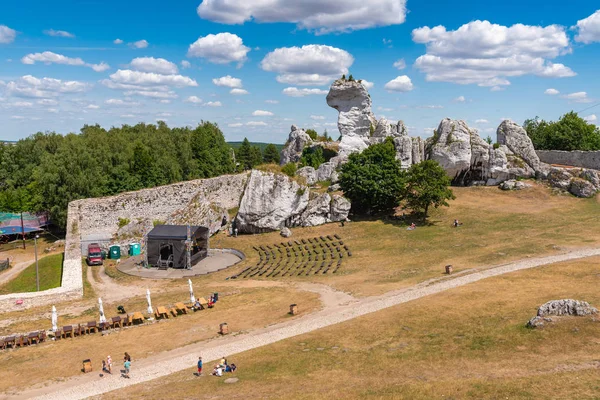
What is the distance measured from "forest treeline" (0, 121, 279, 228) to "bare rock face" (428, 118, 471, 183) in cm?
3709

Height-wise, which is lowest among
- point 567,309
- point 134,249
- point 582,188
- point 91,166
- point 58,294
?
point 58,294

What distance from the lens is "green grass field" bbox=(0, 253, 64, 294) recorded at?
32.9 m

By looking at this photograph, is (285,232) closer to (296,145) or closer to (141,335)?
(141,335)

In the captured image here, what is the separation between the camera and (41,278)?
34.7 metres

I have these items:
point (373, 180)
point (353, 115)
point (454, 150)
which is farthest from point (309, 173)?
point (454, 150)

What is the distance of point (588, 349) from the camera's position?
16.1 metres

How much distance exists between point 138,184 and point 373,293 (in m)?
42.4

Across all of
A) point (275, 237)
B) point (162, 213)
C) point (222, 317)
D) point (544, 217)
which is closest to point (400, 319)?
point (222, 317)

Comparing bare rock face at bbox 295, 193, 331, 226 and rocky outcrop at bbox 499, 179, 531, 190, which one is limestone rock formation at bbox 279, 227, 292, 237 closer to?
bare rock face at bbox 295, 193, 331, 226

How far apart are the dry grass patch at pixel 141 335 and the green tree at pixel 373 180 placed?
22.1 meters

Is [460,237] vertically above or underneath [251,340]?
above

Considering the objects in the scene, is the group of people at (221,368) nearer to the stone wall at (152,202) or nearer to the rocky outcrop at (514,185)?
the stone wall at (152,202)

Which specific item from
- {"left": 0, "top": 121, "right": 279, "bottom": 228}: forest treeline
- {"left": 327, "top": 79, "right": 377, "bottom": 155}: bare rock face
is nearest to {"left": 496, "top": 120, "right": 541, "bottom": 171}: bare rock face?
{"left": 327, "top": 79, "right": 377, "bottom": 155}: bare rock face

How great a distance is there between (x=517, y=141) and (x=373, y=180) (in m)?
23.3
